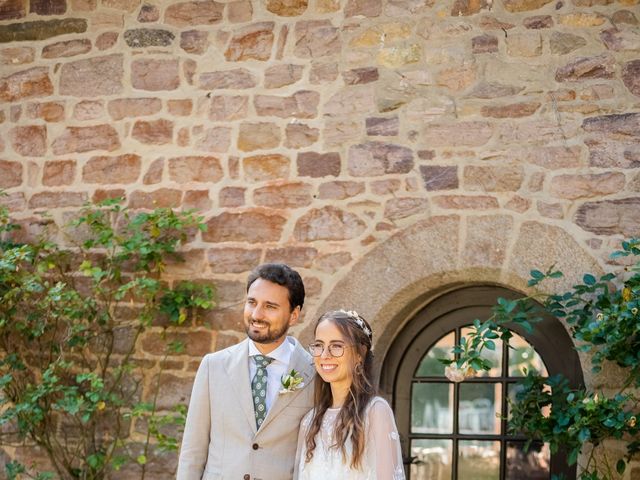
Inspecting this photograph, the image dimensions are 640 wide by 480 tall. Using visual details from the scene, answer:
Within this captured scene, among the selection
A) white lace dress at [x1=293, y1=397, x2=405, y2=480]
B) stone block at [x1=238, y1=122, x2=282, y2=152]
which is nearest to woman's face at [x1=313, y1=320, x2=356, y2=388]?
white lace dress at [x1=293, y1=397, x2=405, y2=480]

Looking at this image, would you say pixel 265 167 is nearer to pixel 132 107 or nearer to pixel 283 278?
pixel 132 107

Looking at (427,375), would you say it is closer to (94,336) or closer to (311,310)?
(311,310)

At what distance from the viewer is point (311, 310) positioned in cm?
571

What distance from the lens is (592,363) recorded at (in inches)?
201

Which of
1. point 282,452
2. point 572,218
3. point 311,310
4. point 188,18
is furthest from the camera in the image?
point 188,18

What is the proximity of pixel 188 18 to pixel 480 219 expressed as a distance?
2051 mm

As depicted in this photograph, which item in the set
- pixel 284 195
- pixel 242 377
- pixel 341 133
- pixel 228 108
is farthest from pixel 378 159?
pixel 242 377

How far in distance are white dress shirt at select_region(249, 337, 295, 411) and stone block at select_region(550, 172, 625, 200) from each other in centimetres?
187

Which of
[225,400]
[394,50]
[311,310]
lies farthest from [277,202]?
[225,400]

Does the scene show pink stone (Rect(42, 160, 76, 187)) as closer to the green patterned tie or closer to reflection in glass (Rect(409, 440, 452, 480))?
reflection in glass (Rect(409, 440, 452, 480))

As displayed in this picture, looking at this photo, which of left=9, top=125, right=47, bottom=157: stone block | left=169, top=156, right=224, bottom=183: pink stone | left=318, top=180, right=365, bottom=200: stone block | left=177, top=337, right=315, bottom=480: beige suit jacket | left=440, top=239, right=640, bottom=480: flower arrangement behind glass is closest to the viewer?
left=177, top=337, right=315, bottom=480: beige suit jacket

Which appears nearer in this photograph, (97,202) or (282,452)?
(282,452)

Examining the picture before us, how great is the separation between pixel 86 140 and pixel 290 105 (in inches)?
48.9

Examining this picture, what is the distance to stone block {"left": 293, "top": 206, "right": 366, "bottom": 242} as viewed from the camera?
571 centimetres
